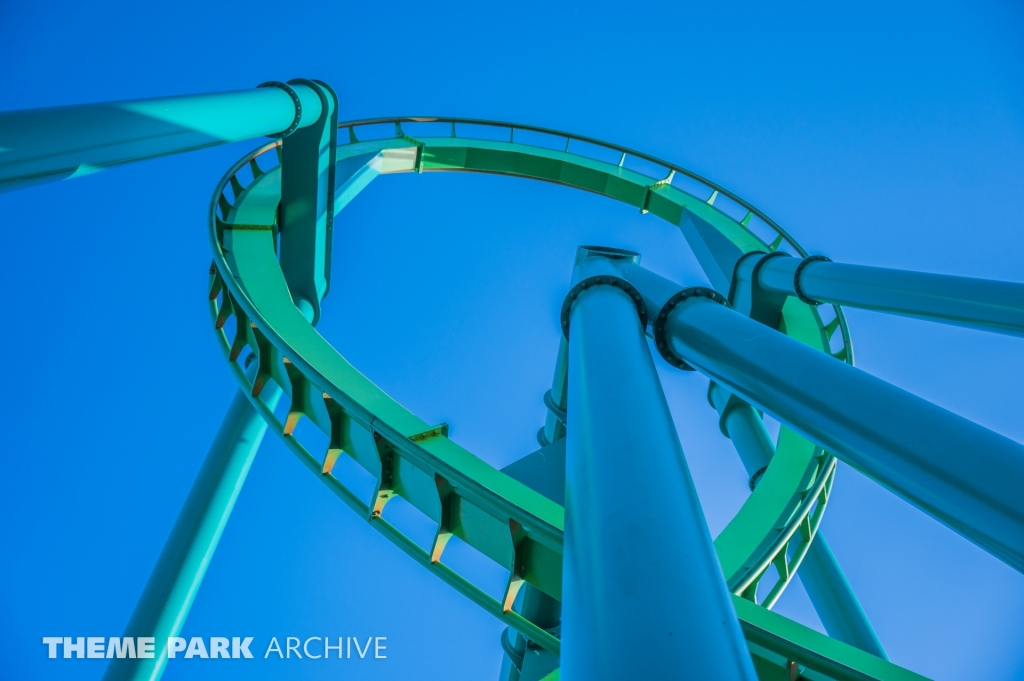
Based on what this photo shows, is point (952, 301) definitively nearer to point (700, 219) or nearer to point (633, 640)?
point (633, 640)

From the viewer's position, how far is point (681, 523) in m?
2.17

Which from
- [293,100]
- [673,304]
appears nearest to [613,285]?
[673,304]

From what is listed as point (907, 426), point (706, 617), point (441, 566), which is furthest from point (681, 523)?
point (441, 566)

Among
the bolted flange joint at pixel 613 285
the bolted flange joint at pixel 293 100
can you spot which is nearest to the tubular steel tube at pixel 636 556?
the bolted flange joint at pixel 613 285

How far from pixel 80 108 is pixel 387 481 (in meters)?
2.85

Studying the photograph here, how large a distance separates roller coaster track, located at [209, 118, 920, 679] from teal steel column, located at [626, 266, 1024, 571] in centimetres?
120

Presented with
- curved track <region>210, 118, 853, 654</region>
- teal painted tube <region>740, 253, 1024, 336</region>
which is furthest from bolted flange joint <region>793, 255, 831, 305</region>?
curved track <region>210, 118, 853, 654</region>

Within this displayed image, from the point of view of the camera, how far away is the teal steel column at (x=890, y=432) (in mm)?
2545

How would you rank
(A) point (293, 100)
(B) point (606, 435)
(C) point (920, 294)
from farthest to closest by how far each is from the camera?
(A) point (293, 100) < (C) point (920, 294) < (B) point (606, 435)

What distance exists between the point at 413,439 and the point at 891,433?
2.84 m

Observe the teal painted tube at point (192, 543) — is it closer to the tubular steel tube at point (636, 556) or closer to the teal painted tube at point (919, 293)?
the tubular steel tube at point (636, 556)

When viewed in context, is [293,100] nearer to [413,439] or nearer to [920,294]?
[413,439]

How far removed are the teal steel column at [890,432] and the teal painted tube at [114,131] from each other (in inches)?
133

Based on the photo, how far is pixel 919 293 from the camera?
511 cm
